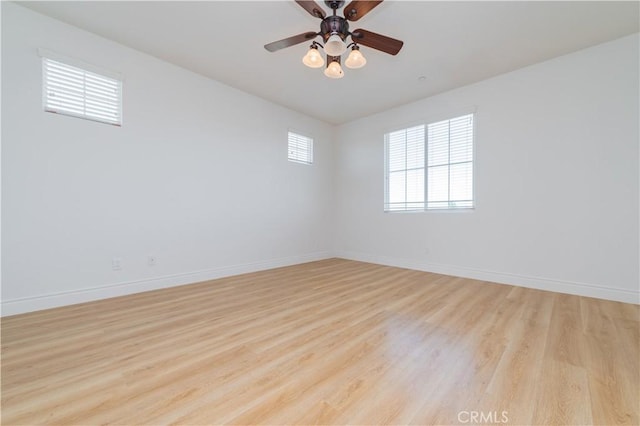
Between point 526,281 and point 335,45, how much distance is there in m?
3.86

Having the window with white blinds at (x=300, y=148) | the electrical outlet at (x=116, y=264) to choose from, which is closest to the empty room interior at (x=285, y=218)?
the electrical outlet at (x=116, y=264)

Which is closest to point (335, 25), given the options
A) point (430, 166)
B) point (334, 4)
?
point (334, 4)

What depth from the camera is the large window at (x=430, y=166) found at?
13.5 ft

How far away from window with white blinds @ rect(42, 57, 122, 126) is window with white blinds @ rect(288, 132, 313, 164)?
277 centimetres

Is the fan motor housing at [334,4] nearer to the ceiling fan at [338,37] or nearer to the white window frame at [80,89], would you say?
the ceiling fan at [338,37]

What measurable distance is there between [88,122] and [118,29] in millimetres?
1102

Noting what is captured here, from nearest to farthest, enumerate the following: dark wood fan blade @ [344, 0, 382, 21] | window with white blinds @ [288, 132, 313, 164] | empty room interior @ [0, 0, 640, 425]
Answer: empty room interior @ [0, 0, 640, 425], dark wood fan blade @ [344, 0, 382, 21], window with white blinds @ [288, 132, 313, 164]

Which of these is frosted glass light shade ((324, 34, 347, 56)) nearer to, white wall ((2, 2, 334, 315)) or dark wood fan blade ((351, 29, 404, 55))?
dark wood fan blade ((351, 29, 404, 55))

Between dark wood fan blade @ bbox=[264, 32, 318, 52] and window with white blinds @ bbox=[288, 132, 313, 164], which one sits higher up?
dark wood fan blade @ bbox=[264, 32, 318, 52]

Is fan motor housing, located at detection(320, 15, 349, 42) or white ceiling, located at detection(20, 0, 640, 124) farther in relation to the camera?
white ceiling, located at detection(20, 0, 640, 124)

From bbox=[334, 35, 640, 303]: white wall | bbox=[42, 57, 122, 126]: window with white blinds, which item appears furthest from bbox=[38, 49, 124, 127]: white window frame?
bbox=[334, 35, 640, 303]: white wall

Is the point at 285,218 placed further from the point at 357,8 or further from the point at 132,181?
the point at 357,8

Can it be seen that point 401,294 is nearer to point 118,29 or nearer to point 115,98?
point 115,98

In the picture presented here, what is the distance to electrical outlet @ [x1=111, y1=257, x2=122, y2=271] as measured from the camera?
119 inches
